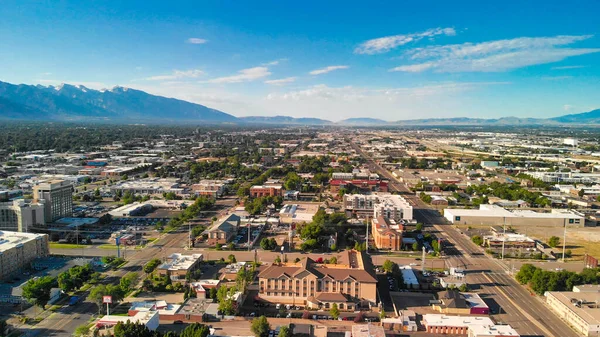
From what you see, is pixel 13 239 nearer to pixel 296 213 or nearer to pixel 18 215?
pixel 18 215

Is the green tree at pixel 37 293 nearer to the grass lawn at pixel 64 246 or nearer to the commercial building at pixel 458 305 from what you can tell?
the grass lawn at pixel 64 246

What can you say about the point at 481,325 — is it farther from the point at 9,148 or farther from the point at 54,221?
the point at 9,148

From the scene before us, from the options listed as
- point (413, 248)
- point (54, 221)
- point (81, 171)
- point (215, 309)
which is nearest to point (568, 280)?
point (413, 248)

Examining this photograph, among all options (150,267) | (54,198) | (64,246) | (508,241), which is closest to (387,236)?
(508,241)

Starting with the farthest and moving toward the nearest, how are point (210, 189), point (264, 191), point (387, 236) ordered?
point (210, 189) → point (264, 191) → point (387, 236)

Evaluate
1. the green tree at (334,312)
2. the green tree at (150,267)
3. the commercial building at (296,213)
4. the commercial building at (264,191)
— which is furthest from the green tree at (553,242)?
the green tree at (150,267)

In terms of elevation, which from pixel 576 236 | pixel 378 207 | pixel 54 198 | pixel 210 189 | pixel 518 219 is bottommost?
pixel 576 236

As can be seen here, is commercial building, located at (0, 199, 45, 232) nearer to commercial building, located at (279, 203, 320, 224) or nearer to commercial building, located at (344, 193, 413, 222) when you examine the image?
commercial building, located at (279, 203, 320, 224)
